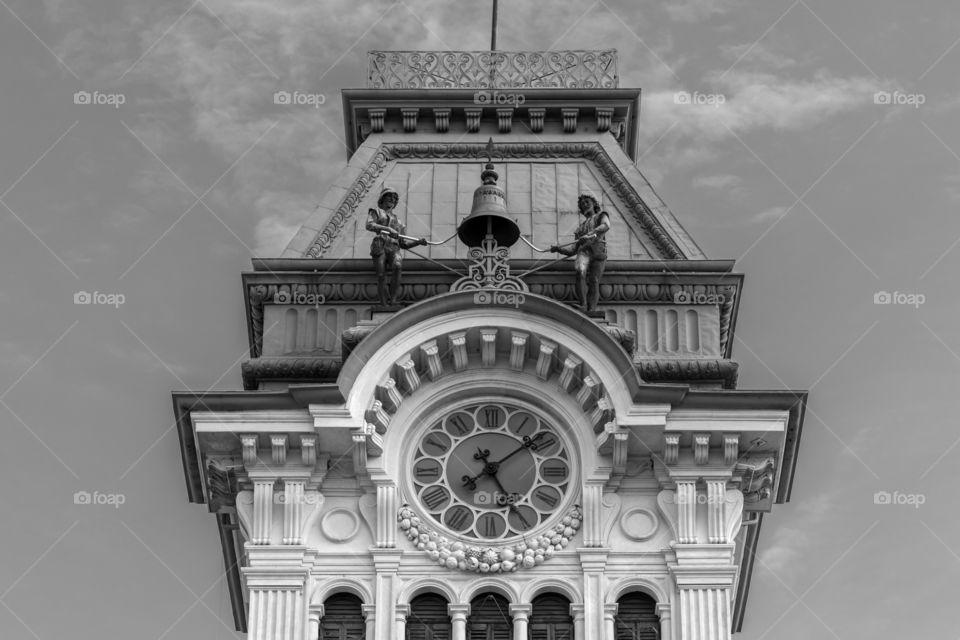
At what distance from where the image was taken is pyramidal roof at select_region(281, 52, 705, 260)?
184ft

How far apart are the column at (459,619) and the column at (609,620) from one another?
2588mm

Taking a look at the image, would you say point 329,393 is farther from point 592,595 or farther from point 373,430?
point 592,595

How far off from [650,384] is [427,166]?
35.8 feet

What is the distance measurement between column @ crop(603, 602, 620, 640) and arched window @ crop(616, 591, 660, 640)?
19cm

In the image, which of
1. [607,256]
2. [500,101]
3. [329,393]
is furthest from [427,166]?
[329,393]

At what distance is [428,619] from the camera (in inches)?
1914

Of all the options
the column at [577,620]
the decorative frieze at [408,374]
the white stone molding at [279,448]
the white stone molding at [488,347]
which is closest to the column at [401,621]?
the column at [577,620]

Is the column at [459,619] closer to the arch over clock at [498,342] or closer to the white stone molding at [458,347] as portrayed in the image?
the arch over clock at [498,342]

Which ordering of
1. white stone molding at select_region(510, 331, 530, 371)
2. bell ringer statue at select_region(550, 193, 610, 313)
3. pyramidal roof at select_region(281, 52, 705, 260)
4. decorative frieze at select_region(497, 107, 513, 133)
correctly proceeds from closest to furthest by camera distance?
white stone molding at select_region(510, 331, 530, 371), bell ringer statue at select_region(550, 193, 610, 313), pyramidal roof at select_region(281, 52, 705, 260), decorative frieze at select_region(497, 107, 513, 133)

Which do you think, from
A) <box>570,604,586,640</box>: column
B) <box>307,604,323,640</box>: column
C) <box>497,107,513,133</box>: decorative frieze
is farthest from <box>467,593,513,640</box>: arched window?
<box>497,107,513,133</box>: decorative frieze

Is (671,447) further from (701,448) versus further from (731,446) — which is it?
(731,446)

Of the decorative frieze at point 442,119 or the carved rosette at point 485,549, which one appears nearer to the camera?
the carved rosette at point 485,549

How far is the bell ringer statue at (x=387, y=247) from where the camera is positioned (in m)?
52.1

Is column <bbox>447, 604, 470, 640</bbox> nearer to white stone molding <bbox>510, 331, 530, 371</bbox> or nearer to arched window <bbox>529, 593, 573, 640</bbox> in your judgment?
arched window <bbox>529, 593, 573, 640</bbox>
